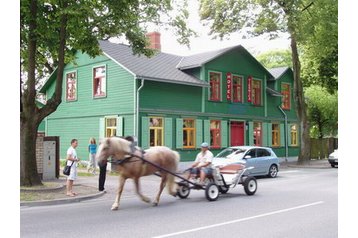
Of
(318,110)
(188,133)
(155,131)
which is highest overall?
(318,110)

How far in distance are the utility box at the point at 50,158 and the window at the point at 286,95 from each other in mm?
19618

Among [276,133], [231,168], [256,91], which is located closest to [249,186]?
[231,168]

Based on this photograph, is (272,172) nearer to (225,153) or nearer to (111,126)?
(225,153)

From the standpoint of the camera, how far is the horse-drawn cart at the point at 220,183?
11.2m

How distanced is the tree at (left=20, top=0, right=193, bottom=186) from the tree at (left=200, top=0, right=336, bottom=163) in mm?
11652

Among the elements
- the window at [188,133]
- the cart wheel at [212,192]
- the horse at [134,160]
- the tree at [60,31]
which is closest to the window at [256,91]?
the window at [188,133]

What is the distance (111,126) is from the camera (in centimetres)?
2281

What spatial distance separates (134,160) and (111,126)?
12.8m

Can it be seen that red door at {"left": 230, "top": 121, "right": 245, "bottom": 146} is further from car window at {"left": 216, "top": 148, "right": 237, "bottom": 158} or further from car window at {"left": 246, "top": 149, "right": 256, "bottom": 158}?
car window at {"left": 216, "top": 148, "right": 237, "bottom": 158}

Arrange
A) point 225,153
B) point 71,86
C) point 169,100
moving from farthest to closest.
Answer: point 71,86 → point 169,100 → point 225,153

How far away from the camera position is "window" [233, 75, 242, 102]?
27156 millimetres
